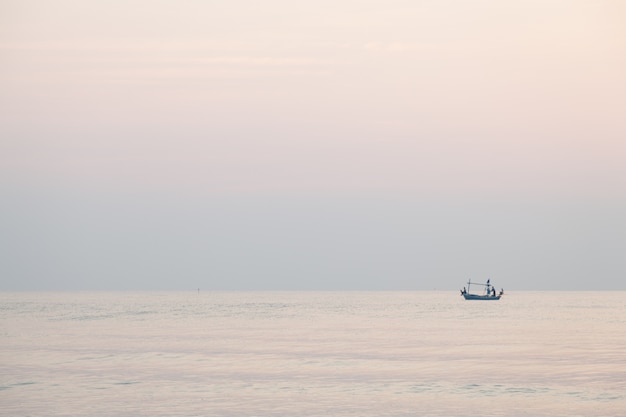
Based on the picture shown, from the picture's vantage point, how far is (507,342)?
80.3 metres

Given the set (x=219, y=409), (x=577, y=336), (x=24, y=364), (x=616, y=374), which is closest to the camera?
(x=219, y=409)

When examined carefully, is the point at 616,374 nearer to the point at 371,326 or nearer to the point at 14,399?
the point at 14,399

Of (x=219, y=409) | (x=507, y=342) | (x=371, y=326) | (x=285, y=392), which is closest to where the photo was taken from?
(x=219, y=409)

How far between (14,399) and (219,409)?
34.6 ft

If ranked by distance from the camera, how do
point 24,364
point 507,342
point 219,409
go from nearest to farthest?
point 219,409
point 24,364
point 507,342

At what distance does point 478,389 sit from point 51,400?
21790mm

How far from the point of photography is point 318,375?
176ft

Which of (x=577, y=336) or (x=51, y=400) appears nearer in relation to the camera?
(x=51, y=400)

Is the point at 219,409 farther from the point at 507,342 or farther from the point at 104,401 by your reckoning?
the point at 507,342

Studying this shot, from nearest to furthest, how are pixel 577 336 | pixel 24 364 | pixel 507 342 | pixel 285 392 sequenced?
pixel 285 392 → pixel 24 364 → pixel 507 342 → pixel 577 336

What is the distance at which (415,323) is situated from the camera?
116 meters

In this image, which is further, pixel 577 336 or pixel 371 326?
pixel 371 326

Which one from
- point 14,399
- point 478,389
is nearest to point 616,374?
point 478,389

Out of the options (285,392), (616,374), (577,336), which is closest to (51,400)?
(285,392)
